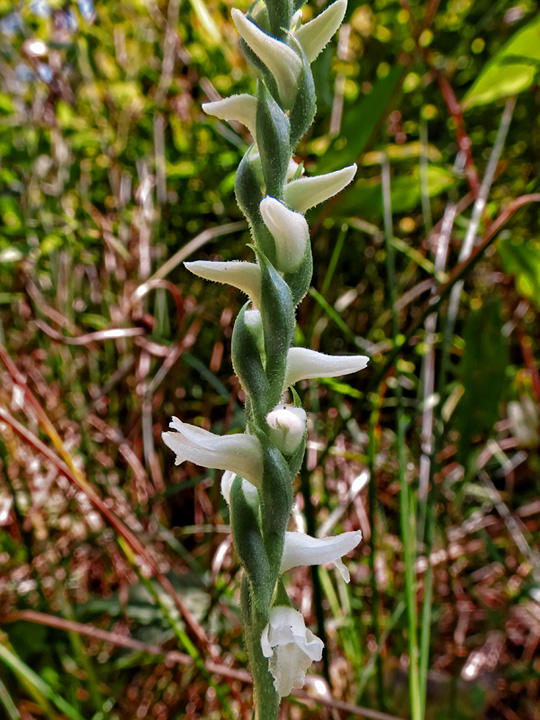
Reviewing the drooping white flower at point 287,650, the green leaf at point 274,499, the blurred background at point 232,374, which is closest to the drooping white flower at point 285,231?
the green leaf at point 274,499

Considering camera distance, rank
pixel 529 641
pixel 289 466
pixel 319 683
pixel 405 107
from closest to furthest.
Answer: pixel 289 466 < pixel 319 683 < pixel 529 641 < pixel 405 107

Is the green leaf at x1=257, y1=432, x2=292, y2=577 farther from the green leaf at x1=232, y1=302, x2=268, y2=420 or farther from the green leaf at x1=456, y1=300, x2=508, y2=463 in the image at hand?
the green leaf at x1=456, y1=300, x2=508, y2=463

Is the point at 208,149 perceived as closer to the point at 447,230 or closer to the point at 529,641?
the point at 447,230

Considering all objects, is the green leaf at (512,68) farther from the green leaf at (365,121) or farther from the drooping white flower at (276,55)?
the drooping white flower at (276,55)

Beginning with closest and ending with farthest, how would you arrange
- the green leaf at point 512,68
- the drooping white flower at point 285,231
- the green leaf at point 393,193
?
the drooping white flower at point 285,231 < the green leaf at point 512,68 < the green leaf at point 393,193

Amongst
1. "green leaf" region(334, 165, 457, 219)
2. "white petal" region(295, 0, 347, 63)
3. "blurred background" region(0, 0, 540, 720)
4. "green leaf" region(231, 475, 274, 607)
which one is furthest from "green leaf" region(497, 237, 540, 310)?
"green leaf" region(231, 475, 274, 607)

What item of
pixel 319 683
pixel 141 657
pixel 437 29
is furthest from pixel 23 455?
pixel 437 29

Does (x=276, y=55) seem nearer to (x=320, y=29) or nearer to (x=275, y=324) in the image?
(x=320, y=29)
